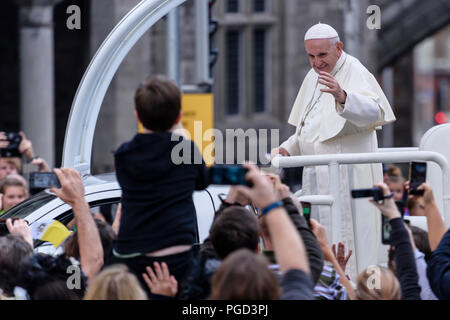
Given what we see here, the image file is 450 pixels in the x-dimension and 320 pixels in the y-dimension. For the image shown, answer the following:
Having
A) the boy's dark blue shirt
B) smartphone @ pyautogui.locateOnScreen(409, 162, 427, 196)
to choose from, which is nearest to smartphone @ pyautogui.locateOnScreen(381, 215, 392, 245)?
smartphone @ pyautogui.locateOnScreen(409, 162, 427, 196)

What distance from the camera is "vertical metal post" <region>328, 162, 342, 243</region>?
5633 mm

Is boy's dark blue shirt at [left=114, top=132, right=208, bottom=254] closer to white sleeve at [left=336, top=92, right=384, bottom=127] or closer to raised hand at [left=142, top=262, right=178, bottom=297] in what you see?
raised hand at [left=142, top=262, right=178, bottom=297]

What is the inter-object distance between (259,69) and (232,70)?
23.5 inches

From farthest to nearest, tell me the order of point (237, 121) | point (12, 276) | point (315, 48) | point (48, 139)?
point (237, 121)
point (48, 139)
point (315, 48)
point (12, 276)

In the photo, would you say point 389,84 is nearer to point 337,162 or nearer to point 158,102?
point 337,162

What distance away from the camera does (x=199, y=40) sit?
10406 millimetres

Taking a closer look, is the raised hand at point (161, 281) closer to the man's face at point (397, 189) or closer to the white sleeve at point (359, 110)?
the white sleeve at point (359, 110)

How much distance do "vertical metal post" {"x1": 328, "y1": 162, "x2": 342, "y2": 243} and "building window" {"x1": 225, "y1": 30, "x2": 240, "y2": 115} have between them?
13599 millimetres

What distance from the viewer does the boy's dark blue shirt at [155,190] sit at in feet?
13.7

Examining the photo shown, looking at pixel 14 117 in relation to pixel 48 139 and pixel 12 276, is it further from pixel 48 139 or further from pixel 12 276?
pixel 12 276

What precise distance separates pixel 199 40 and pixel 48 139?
214 inches
